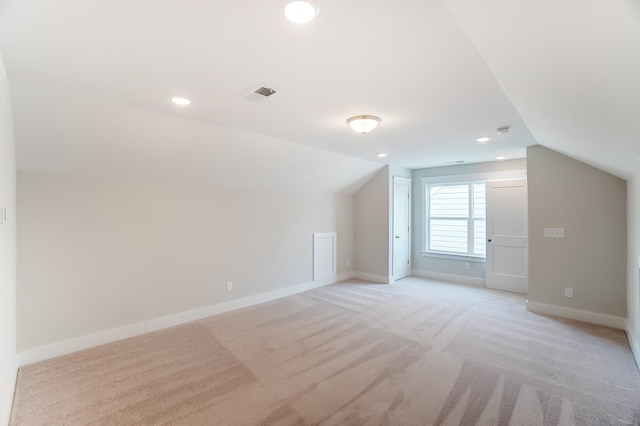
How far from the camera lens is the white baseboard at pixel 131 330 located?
9.45 feet

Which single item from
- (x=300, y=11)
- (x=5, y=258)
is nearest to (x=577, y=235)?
(x=300, y=11)

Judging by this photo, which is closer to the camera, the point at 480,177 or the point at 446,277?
the point at 480,177

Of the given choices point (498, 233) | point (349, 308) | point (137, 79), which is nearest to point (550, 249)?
point (498, 233)

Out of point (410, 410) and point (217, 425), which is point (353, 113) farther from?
point (217, 425)

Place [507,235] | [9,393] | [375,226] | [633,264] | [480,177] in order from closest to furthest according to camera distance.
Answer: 1. [9,393]
2. [633,264]
3. [507,235]
4. [480,177]
5. [375,226]

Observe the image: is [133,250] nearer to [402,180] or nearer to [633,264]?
[402,180]

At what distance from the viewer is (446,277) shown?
610 centimetres

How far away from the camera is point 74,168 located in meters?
3.04

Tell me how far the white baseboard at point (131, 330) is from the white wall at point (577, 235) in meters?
4.03

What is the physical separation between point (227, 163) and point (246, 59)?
2162 millimetres

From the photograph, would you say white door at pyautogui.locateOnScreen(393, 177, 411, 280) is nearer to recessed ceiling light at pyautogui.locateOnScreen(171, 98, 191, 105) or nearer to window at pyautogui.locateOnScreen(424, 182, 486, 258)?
window at pyautogui.locateOnScreen(424, 182, 486, 258)

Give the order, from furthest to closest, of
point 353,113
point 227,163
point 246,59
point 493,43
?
point 227,163, point 353,113, point 246,59, point 493,43

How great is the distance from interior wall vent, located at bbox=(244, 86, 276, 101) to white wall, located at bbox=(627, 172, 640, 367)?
3653 millimetres

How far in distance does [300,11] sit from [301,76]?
0.71 meters
